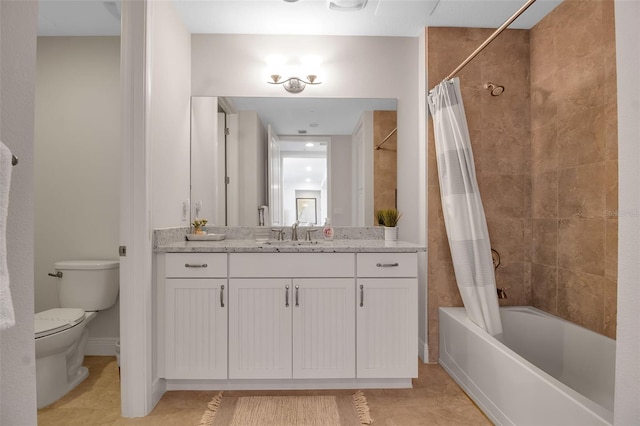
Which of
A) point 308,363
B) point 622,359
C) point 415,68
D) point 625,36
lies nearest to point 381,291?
point 308,363

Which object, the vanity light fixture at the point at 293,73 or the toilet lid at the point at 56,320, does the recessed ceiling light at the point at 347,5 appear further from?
the toilet lid at the point at 56,320

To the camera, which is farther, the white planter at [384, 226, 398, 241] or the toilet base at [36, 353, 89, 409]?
the white planter at [384, 226, 398, 241]

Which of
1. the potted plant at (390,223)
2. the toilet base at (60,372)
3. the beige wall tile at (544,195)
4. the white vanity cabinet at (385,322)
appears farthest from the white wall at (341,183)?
the toilet base at (60,372)

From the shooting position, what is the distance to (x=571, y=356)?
2059 mm

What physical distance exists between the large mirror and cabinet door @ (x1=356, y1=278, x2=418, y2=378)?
0.79m

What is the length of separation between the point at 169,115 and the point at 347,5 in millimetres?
1345

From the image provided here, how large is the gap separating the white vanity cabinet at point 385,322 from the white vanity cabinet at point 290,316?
0.20 ft

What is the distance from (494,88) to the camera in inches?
96.7

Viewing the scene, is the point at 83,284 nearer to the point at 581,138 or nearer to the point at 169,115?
the point at 169,115

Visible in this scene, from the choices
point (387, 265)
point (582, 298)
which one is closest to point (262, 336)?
point (387, 265)

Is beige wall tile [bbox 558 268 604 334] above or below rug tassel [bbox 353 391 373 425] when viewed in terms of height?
above

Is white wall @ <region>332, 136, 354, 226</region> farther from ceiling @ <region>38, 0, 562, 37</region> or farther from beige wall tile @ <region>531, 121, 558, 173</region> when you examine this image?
beige wall tile @ <region>531, 121, 558, 173</region>

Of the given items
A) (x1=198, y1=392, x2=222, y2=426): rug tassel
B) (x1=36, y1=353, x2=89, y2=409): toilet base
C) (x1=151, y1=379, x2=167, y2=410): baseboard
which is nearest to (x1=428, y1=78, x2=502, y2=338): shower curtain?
(x1=198, y1=392, x2=222, y2=426): rug tassel

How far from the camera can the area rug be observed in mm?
1792
